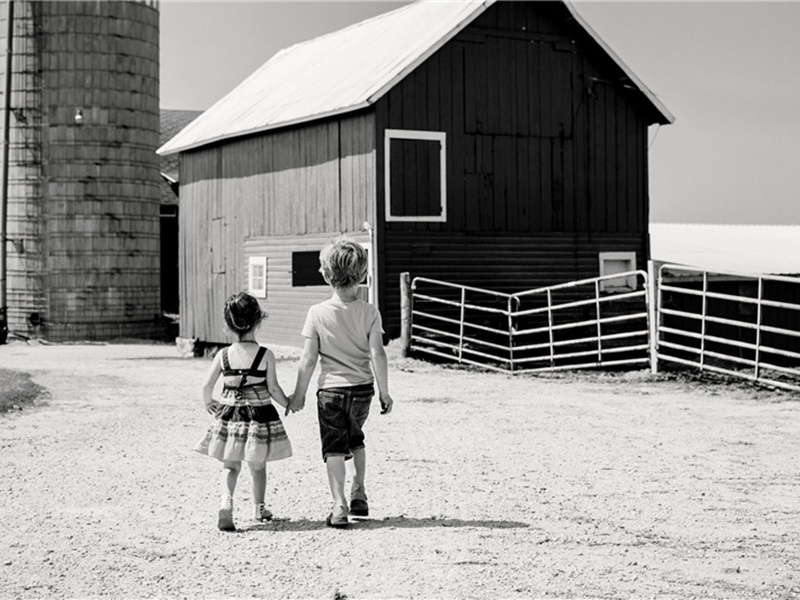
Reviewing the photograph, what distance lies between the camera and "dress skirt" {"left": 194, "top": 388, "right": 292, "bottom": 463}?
6.05 metres

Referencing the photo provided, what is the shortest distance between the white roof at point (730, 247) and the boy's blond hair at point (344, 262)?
631 inches

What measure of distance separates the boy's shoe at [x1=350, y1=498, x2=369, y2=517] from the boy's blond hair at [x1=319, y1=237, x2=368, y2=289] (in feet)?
3.63

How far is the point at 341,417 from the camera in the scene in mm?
6113

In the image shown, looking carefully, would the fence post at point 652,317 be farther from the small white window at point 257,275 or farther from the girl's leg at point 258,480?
the girl's leg at point 258,480

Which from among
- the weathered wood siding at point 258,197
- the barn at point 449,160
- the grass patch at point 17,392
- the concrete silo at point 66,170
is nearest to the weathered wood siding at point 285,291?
the barn at point 449,160

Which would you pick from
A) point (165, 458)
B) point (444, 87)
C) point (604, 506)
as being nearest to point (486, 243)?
point (444, 87)

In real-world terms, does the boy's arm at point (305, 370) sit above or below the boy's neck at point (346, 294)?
below

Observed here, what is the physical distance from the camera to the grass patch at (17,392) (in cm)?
1156

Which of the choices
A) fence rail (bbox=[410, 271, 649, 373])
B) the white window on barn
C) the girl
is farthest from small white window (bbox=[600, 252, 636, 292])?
the girl

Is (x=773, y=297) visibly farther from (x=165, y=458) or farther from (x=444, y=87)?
(x=165, y=458)

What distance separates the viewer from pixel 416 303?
1786cm

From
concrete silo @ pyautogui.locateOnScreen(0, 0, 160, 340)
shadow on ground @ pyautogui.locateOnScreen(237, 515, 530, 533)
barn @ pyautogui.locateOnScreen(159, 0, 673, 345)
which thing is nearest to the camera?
shadow on ground @ pyautogui.locateOnScreen(237, 515, 530, 533)

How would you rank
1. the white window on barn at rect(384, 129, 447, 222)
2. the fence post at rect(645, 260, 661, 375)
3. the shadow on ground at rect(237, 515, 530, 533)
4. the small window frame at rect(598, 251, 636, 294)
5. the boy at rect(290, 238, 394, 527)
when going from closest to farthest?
1. the shadow on ground at rect(237, 515, 530, 533)
2. the boy at rect(290, 238, 394, 527)
3. the fence post at rect(645, 260, 661, 375)
4. the white window on barn at rect(384, 129, 447, 222)
5. the small window frame at rect(598, 251, 636, 294)

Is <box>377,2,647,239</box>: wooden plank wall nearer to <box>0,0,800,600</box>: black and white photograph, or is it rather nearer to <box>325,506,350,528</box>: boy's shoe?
<box>0,0,800,600</box>: black and white photograph
